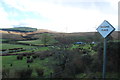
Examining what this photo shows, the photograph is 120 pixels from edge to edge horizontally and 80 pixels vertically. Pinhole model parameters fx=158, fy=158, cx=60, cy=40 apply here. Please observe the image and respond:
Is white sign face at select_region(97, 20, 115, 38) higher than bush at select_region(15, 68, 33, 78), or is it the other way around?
white sign face at select_region(97, 20, 115, 38)

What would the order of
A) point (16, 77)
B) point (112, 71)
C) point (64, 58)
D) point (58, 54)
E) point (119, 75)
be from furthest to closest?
point (58, 54)
point (64, 58)
point (16, 77)
point (112, 71)
point (119, 75)

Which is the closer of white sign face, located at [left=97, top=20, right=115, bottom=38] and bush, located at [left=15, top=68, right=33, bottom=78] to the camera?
white sign face, located at [left=97, top=20, right=115, bottom=38]

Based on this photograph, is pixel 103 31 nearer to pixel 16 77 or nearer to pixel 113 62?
pixel 113 62

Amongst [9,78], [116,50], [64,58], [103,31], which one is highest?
[103,31]

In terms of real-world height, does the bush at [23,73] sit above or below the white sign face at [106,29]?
below

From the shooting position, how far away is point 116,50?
9117mm

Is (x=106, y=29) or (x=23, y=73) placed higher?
(x=106, y=29)

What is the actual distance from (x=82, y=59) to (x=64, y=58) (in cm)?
243

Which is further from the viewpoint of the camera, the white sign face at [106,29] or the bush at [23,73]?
the bush at [23,73]

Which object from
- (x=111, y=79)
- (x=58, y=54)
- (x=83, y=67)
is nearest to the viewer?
(x=111, y=79)

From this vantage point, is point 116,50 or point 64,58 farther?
point 64,58

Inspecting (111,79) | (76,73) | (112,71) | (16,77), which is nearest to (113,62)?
(112,71)

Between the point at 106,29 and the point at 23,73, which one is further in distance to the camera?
the point at 23,73

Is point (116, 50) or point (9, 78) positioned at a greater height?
point (116, 50)
